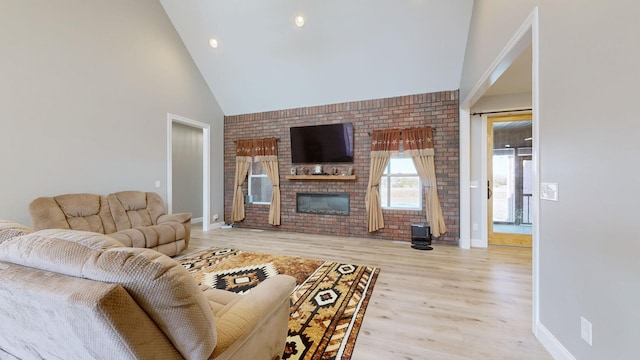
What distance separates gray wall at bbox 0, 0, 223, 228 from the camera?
2.77 meters

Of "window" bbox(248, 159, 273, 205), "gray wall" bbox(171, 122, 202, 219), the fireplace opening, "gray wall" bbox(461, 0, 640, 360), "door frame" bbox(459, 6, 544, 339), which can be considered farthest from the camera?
"gray wall" bbox(171, 122, 202, 219)

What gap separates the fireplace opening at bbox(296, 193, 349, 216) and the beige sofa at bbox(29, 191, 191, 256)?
7.40ft

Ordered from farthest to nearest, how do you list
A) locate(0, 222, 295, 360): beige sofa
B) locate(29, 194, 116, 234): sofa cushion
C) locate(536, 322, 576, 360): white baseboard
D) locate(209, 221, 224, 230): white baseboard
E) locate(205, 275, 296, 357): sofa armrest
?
locate(209, 221, 224, 230): white baseboard
locate(29, 194, 116, 234): sofa cushion
locate(536, 322, 576, 360): white baseboard
locate(205, 275, 296, 357): sofa armrest
locate(0, 222, 295, 360): beige sofa

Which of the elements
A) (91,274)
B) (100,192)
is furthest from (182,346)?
(100,192)

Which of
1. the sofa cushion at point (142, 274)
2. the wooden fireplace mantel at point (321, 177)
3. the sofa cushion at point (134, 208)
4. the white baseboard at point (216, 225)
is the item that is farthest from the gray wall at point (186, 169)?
the sofa cushion at point (142, 274)

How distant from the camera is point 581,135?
56.2 inches

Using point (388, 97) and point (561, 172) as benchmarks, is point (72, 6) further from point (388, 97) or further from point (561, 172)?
point (561, 172)

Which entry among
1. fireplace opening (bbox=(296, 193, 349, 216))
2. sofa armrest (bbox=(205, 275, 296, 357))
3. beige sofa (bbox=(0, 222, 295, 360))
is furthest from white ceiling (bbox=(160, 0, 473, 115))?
beige sofa (bbox=(0, 222, 295, 360))

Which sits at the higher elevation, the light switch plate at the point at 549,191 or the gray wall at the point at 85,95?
the gray wall at the point at 85,95

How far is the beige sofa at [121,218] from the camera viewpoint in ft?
9.29

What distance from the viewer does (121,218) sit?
11.3 feet

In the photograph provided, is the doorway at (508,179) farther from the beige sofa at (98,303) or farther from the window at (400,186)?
the beige sofa at (98,303)

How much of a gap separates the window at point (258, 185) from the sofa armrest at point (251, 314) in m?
4.17

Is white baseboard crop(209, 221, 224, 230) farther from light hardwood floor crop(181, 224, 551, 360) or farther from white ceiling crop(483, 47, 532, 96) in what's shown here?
white ceiling crop(483, 47, 532, 96)
